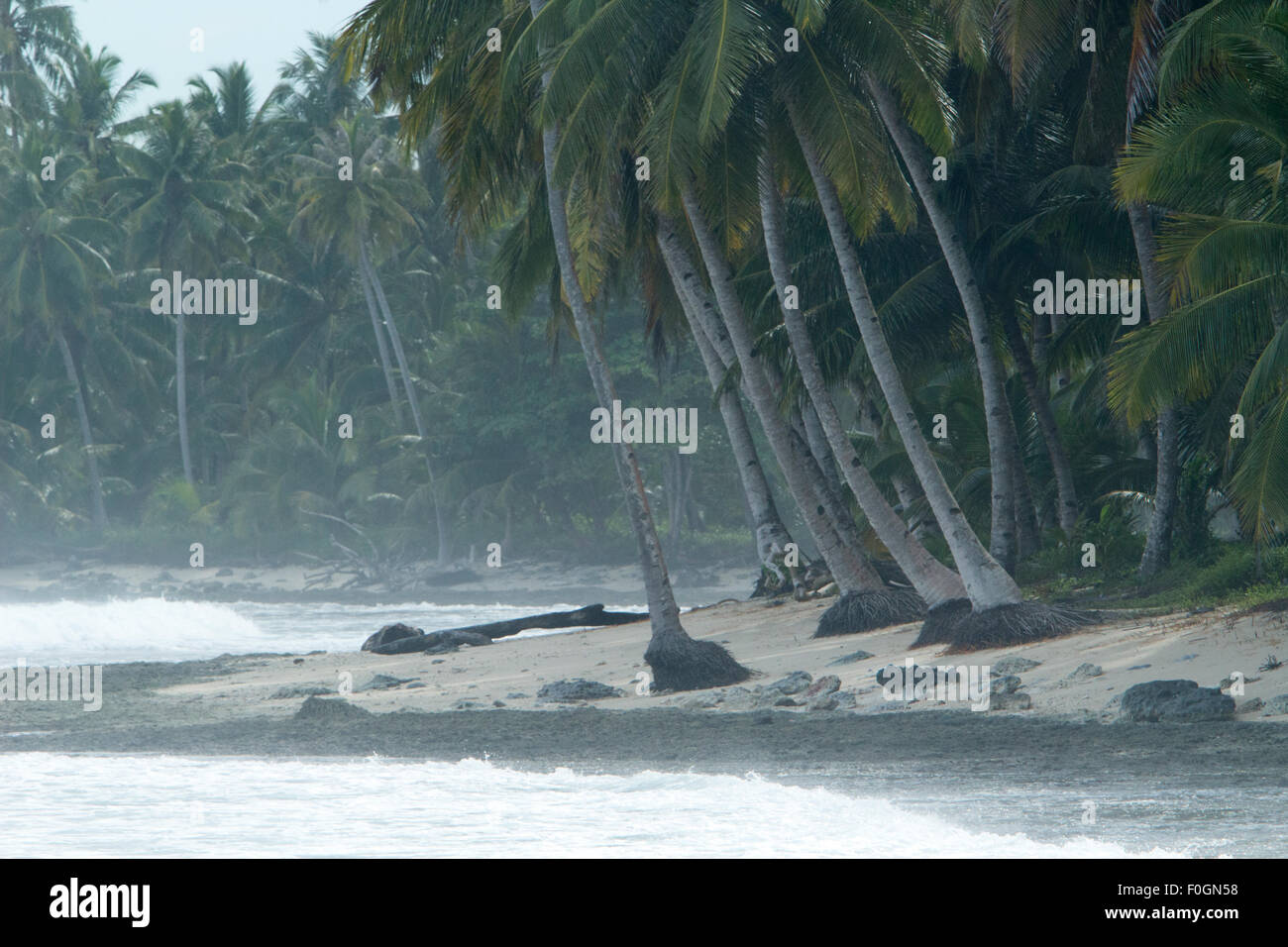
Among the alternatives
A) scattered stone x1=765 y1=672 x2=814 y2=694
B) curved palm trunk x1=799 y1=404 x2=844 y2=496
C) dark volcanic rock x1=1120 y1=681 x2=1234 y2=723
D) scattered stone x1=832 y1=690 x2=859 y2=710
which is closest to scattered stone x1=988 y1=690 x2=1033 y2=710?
dark volcanic rock x1=1120 y1=681 x2=1234 y2=723

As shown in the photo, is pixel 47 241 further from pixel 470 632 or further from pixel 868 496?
pixel 868 496

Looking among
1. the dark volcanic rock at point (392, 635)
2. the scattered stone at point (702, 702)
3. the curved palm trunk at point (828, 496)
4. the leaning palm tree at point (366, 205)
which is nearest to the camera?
the scattered stone at point (702, 702)

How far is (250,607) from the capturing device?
4228 cm

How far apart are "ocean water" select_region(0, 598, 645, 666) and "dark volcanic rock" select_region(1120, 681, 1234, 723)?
1474cm

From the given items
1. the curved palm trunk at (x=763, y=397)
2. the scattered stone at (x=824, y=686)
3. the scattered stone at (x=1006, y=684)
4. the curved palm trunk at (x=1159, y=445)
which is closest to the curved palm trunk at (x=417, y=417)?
the curved palm trunk at (x=763, y=397)

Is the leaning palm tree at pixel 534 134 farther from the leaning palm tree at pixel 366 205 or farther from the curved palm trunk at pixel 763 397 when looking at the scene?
the leaning palm tree at pixel 366 205

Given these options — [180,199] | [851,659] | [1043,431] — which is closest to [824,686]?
[851,659]

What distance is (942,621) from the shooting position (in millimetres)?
14180

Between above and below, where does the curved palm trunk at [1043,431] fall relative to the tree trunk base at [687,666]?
above

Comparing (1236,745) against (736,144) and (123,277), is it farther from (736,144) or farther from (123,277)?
(123,277)

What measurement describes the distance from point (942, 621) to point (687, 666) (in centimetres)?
259

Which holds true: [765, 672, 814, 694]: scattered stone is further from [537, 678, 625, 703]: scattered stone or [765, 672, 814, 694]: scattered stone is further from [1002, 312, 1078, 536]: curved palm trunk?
[1002, 312, 1078, 536]: curved palm trunk

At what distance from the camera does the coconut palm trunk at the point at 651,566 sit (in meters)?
14.0

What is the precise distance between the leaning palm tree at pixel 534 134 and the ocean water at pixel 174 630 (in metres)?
10.5
